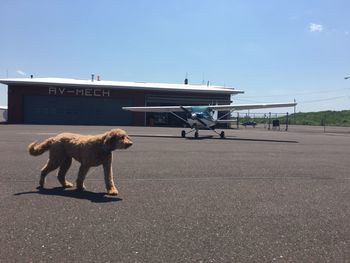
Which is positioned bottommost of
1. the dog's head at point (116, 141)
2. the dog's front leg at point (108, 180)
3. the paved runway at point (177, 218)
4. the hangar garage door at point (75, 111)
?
the paved runway at point (177, 218)

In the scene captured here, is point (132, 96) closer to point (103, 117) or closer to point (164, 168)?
point (103, 117)

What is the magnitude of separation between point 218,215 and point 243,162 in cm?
708

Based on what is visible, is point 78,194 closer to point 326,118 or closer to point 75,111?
point 75,111

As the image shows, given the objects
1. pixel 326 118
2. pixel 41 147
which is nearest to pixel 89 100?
pixel 41 147

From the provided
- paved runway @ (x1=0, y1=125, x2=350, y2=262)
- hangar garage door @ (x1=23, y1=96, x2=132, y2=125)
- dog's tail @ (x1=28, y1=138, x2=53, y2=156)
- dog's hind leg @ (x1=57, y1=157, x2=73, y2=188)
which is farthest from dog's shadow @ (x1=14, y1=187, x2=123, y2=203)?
hangar garage door @ (x1=23, y1=96, x2=132, y2=125)

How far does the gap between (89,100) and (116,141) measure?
50.4m

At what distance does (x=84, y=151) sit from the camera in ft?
24.6

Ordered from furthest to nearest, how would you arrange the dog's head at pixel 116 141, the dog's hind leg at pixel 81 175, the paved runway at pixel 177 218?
the dog's hind leg at pixel 81 175 < the dog's head at pixel 116 141 < the paved runway at pixel 177 218

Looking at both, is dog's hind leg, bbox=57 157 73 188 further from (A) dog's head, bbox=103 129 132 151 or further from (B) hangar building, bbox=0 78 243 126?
(B) hangar building, bbox=0 78 243 126

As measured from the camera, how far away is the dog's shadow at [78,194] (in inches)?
274

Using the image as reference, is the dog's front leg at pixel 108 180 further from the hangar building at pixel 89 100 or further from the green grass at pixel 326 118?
the green grass at pixel 326 118

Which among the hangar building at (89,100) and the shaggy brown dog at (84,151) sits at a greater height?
the hangar building at (89,100)

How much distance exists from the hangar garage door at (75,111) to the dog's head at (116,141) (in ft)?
160

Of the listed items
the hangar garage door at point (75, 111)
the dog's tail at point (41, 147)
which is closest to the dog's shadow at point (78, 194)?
the dog's tail at point (41, 147)
